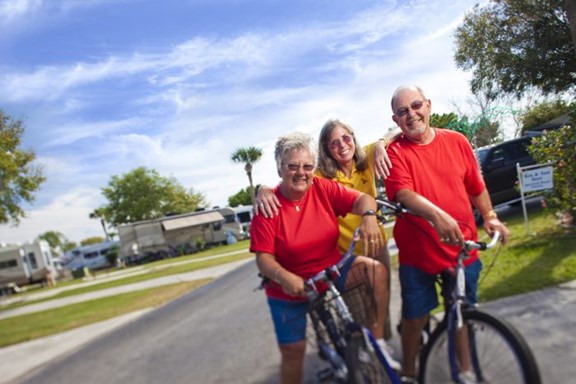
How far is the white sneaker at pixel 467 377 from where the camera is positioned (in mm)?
2377

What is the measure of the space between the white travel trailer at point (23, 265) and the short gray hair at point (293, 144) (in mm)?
34108

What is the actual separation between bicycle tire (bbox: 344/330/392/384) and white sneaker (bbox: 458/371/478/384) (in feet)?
1.55

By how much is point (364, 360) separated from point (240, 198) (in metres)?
83.0

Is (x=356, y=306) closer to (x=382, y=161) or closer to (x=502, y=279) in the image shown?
(x=382, y=161)

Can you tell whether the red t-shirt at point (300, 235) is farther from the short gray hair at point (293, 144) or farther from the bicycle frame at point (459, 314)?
the bicycle frame at point (459, 314)

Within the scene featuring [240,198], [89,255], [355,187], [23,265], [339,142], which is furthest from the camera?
[240,198]

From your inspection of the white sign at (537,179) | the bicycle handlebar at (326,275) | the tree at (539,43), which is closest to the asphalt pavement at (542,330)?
the bicycle handlebar at (326,275)

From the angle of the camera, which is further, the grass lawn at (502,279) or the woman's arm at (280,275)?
the grass lawn at (502,279)

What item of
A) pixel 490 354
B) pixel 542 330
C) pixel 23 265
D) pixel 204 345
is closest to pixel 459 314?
pixel 490 354

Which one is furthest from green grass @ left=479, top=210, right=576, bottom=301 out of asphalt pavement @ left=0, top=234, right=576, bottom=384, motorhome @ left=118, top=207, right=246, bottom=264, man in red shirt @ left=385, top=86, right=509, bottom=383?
motorhome @ left=118, top=207, right=246, bottom=264

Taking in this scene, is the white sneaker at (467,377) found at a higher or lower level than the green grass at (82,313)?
higher

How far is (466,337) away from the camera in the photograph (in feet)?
7.80

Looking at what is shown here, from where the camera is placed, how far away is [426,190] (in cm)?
259

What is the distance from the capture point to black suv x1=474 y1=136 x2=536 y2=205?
7.22m
